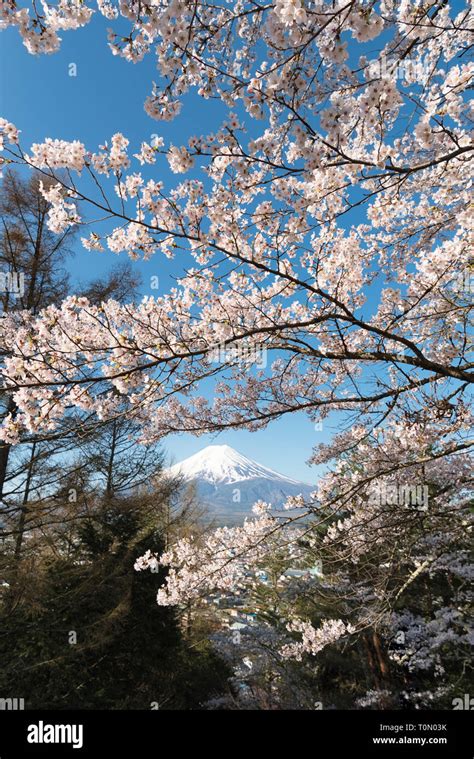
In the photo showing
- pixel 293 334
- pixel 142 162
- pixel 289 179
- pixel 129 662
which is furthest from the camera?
pixel 129 662

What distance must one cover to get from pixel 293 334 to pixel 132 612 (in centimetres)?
717

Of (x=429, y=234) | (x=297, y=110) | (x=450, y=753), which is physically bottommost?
(x=450, y=753)

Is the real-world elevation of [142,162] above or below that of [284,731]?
above

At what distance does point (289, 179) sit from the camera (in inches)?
103

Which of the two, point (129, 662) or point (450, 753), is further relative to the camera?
point (129, 662)

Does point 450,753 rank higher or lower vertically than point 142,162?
lower

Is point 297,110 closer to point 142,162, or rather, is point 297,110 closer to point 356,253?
point 142,162

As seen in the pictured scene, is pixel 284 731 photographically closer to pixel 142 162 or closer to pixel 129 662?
pixel 129 662

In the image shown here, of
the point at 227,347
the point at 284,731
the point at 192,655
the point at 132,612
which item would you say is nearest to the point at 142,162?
the point at 227,347

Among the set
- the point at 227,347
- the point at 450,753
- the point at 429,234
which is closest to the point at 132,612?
the point at 450,753

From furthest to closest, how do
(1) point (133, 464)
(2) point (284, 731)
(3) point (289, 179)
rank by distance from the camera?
(1) point (133, 464), (2) point (284, 731), (3) point (289, 179)

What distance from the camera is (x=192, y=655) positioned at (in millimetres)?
8867

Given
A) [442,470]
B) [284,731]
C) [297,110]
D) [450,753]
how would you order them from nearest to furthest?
1. [297,110]
2. [450,753]
3. [284,731]
4. [442,470]

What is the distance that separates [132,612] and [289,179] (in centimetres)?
806
